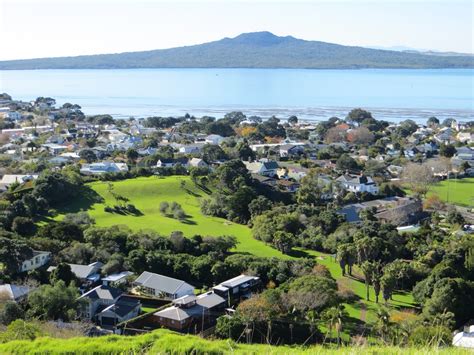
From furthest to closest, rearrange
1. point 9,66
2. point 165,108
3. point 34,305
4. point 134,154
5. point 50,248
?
point 9,66 → point 165,108 → point 134,154 → point 50,248 → point 34,305

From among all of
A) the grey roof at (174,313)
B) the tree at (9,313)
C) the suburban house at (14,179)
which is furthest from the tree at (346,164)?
the tree at (9,313)

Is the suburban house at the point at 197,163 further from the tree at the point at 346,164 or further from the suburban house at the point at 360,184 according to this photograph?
the tree at the point at 346,164

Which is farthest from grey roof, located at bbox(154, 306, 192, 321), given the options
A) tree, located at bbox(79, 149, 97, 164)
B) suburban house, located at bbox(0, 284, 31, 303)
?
tree, located at bbox(79, 149, 97, 164)

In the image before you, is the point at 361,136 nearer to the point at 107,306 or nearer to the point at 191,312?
the point at 191,312

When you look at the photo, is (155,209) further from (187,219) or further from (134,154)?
(134,154)

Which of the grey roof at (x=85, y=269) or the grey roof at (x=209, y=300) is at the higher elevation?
the grey roof at (x=85, y=269)

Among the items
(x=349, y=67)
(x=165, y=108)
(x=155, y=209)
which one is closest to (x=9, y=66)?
(x=349, y=67)

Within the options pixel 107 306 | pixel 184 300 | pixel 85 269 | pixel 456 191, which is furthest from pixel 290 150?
pixel 107 306
